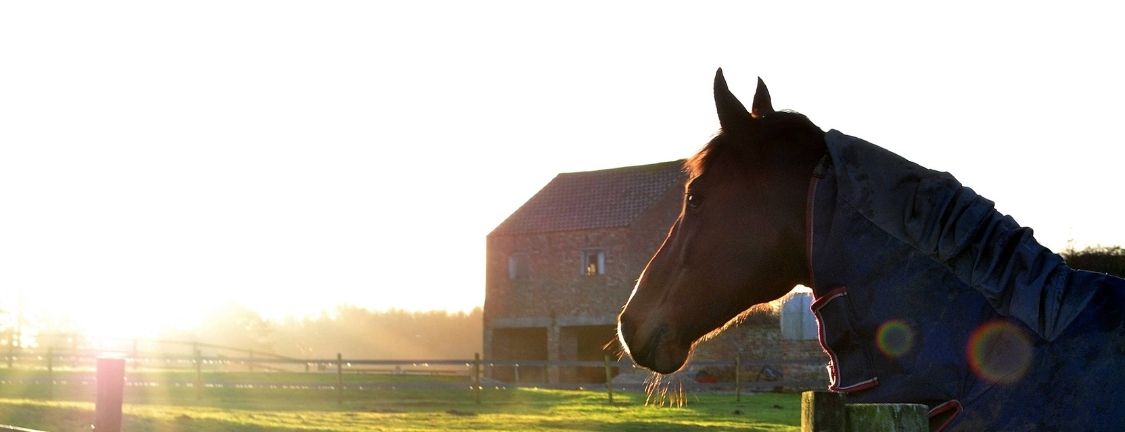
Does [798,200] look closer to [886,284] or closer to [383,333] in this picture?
[886,284]

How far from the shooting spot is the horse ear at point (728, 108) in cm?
290

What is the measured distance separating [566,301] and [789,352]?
8993mm

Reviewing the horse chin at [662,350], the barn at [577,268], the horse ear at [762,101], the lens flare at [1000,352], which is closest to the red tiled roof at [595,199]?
the barn at [577,268]

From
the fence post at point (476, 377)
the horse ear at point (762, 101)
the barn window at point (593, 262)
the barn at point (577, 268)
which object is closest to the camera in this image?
the horse ear at point (762, 101)

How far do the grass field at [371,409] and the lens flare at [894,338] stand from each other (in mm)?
15084

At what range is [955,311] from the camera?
247cm

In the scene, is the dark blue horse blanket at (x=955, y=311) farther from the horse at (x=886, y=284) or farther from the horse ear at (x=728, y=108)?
the horse ear at (x=728, y=108)

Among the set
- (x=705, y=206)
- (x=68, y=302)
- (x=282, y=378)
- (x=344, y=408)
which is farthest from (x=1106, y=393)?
(x=68, y=302)

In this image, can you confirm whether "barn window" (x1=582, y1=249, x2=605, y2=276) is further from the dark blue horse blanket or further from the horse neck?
the dark blue horse blanket

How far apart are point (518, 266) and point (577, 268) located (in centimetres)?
298

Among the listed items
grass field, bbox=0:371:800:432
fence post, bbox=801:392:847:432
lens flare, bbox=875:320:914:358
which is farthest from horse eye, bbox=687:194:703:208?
grass field, bbox=0:371:800:432

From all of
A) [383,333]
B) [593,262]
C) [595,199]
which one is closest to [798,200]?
[593,262]

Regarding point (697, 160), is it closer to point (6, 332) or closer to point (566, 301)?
point (566, 301)

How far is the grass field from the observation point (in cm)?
1881
